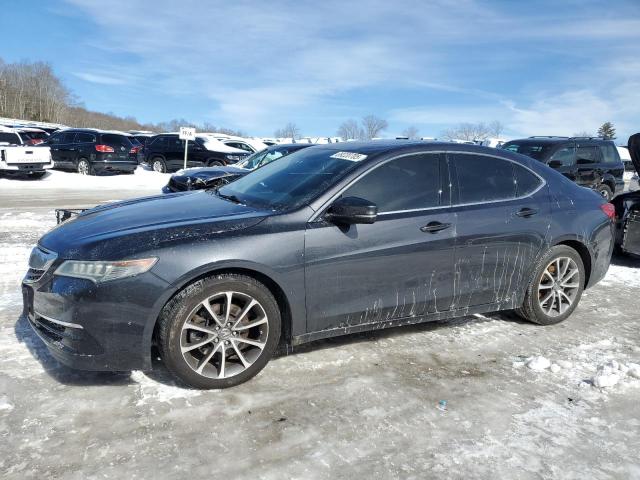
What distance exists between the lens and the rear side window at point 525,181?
4.37 meters

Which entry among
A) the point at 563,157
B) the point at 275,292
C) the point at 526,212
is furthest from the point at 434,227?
the point at 563,157

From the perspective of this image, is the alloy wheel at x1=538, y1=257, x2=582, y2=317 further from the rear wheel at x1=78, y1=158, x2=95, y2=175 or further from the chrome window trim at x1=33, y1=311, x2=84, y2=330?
the rear wheel at x1=78, y1=158, x2=95, y2=175

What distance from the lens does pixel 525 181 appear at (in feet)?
14.5

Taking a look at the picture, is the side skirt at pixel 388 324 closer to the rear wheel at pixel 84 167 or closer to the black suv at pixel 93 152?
the black suv at pixel 93 152

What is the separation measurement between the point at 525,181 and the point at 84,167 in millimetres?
18561

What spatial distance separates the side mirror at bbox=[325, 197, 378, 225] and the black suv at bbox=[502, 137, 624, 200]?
27.1 feet

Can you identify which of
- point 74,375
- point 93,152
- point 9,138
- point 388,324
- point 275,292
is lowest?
point 74,375

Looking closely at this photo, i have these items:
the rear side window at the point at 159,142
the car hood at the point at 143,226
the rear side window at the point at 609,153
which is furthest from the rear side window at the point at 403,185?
the rear side window at the point at 159,142

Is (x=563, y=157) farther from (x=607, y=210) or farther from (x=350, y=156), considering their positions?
(x=350, y=156)

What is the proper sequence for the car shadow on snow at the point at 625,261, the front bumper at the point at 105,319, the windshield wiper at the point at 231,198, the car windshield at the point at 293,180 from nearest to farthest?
the front bumper at the point at 105,319 < the car windshield at the point at 293,180 < the windshield wiper at the point at 231,198 < the car shadow on snow at the point at 625,261

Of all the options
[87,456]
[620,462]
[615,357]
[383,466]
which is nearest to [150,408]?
[87,456]

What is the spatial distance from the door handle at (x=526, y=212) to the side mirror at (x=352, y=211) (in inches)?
59.4

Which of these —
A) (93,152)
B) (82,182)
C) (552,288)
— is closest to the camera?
(552,288)

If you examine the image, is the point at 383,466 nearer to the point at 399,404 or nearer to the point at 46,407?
the point at 399,404
